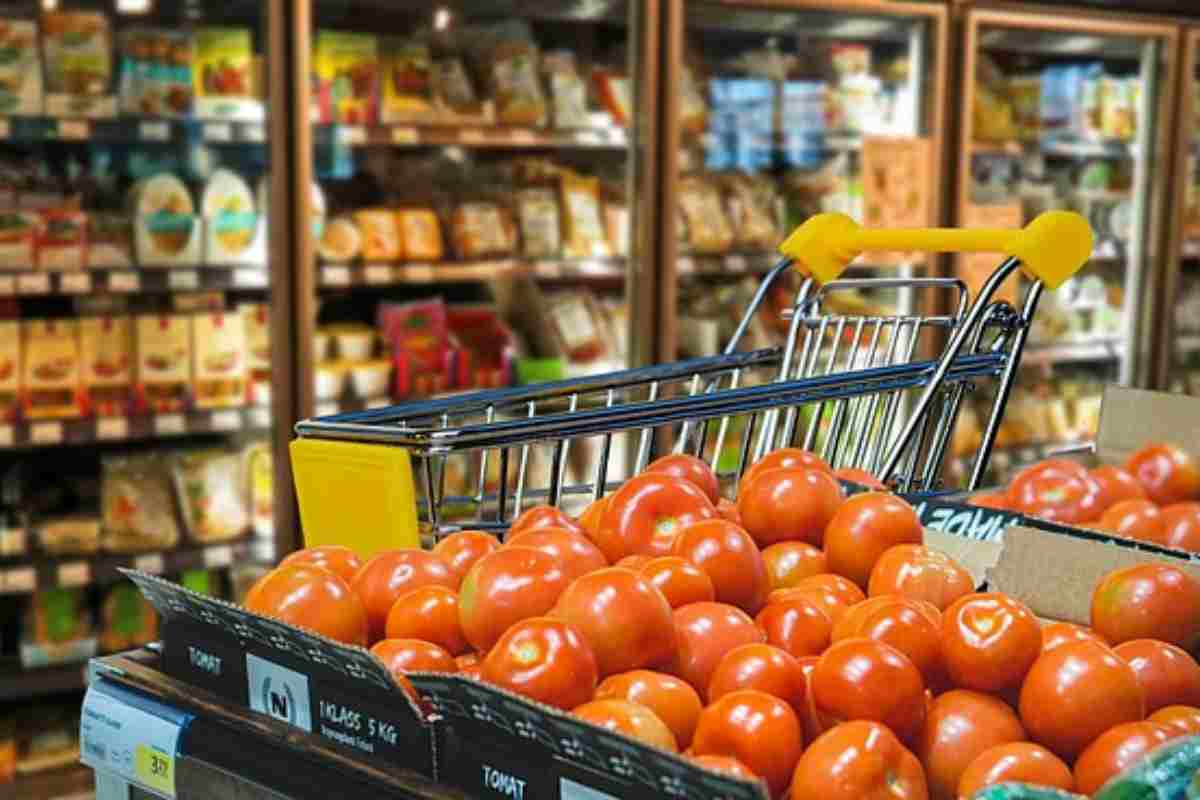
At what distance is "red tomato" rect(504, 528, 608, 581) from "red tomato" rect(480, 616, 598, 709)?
0.52 feet

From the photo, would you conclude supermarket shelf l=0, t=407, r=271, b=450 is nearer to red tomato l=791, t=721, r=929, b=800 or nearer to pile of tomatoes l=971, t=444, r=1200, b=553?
pile of tomatoes l=971, t=444, r=1200, b=553

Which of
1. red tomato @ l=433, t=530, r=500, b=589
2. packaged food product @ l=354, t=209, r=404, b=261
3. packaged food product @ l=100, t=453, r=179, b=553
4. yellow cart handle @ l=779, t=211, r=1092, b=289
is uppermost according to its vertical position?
yellow cart handle @ l=779, t=211, r=1092, b=289

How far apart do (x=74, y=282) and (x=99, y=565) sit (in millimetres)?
605

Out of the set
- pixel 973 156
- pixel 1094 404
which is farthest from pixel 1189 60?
pixel 1094 404

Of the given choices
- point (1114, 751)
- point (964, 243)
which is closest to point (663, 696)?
point (1114, 751)

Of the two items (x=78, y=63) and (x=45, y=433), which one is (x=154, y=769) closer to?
(x=45, y=433)

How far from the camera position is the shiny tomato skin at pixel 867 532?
1209 mm

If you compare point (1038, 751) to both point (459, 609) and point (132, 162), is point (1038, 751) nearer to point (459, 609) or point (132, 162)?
point (459, 609)

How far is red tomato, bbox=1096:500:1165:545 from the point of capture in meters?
1.53

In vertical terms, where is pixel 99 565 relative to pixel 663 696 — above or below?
below

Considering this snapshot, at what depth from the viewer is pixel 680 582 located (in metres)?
1.09

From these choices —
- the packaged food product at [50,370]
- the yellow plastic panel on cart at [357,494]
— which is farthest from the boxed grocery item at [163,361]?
the yellow plastic panel on cart at [357,494]

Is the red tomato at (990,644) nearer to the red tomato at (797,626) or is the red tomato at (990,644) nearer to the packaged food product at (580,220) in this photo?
the red tomato at (797,626)

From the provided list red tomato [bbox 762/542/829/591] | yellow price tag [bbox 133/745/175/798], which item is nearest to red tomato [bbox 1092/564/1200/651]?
red tomato [bbox 762/542/829/591]
